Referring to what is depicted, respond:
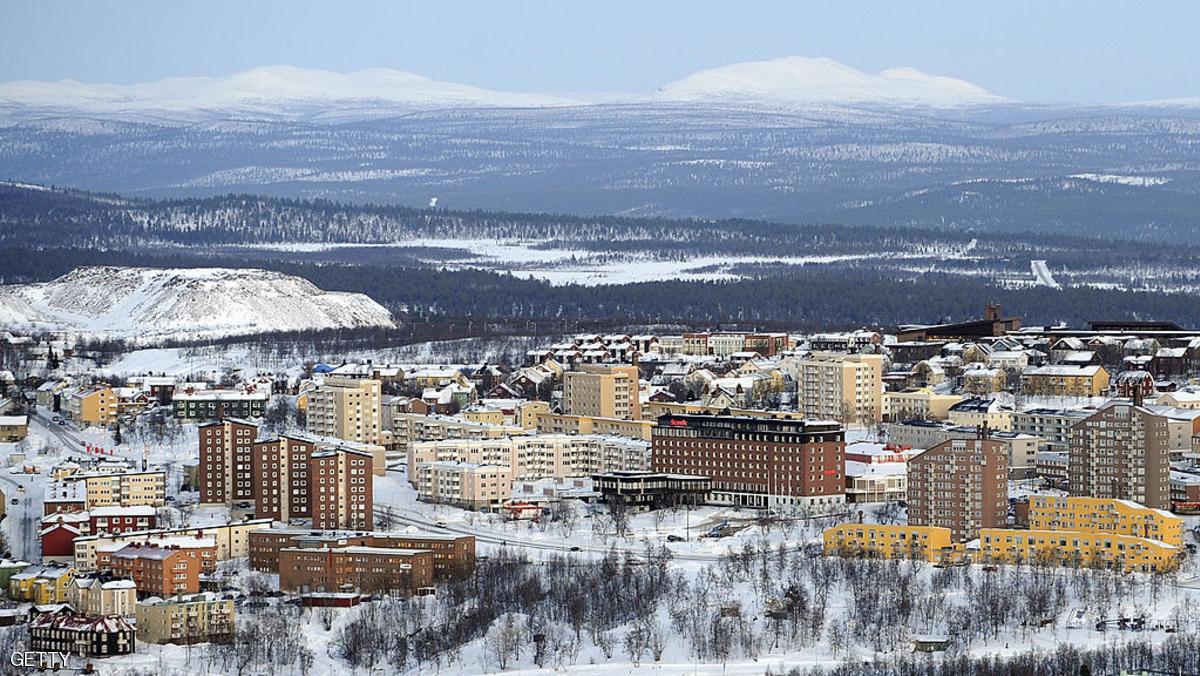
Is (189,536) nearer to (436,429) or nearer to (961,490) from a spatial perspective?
(961,490)

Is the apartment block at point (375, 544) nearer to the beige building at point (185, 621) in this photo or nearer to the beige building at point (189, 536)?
the beige building at point (189, 536)

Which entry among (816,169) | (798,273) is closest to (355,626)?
(798,273)

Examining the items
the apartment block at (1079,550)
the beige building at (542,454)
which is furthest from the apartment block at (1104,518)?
the beige building at (542,454)

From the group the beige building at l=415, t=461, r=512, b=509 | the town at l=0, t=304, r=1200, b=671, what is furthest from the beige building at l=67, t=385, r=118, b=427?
the beige building at l=415, t=461, r=512, b=509

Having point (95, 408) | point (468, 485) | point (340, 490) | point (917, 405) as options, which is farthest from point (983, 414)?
point (95, 408)

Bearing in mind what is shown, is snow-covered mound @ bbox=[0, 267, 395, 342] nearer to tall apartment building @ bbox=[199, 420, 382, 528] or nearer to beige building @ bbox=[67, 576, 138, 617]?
tall apartment building @ bbox=[199, 420, 382, 528]

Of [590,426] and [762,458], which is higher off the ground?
[762,458]
